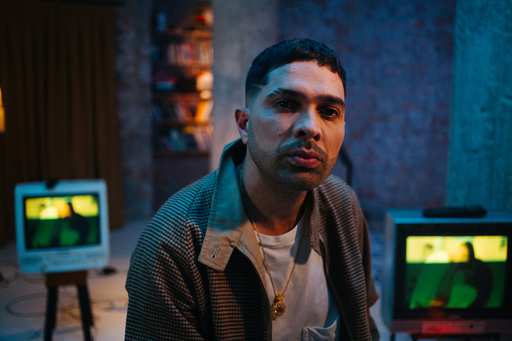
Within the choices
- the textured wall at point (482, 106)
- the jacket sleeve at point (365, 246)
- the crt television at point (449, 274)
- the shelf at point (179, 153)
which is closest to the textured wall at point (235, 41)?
the textured wall at point (482, 106)

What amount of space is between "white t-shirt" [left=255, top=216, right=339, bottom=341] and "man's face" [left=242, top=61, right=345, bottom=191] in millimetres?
183

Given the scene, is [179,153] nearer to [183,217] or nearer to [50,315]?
[50,315]

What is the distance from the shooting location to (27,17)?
4.04 metres

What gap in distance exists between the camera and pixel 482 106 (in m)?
1.95

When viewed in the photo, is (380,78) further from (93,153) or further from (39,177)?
(39,177)

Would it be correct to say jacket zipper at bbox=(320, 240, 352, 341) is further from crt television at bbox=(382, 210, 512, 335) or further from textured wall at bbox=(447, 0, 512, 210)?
textured wall at bbox=(447, 0, 512, 210)

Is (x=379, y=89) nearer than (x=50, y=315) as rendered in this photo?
No

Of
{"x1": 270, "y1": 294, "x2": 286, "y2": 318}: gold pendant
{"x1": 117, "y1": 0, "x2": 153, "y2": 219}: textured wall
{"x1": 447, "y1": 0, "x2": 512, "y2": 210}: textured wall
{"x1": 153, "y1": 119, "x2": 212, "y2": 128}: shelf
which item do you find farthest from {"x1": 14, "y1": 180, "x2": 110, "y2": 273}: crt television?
{"x1": 153, "y1": 119, "x2": 212, "y2": 128}: shelf

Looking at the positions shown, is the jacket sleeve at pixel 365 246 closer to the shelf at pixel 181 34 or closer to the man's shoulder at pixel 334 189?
the man's shoulder at pixel 334 189

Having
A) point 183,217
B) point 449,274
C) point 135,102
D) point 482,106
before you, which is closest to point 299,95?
point 183,217

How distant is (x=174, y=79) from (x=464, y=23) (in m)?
3.84

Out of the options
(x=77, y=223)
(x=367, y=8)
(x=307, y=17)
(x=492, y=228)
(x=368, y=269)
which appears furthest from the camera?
(x=307, y=17)

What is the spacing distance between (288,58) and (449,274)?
1.21 metres

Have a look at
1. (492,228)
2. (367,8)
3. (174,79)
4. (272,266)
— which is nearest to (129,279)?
(272,266)
